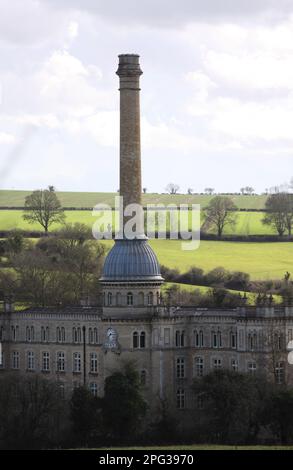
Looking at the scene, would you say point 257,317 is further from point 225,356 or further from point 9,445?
point 9,445

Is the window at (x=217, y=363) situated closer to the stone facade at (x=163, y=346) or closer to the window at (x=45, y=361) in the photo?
the stone facade at (x=163, y=346)

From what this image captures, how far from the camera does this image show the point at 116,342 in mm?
146500

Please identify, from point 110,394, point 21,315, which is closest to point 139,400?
point 110,394

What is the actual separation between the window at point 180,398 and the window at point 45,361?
11364 mm

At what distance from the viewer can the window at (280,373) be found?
14288 cm

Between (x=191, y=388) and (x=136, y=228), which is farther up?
(x=136, y=228)

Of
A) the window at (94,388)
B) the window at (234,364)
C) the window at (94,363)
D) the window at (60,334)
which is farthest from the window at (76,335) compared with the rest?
the window at (234,364)

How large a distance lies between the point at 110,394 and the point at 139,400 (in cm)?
189

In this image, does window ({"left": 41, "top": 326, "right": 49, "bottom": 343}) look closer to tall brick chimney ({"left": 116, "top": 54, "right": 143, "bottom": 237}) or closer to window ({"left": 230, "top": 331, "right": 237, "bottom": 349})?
tall brick chimney ({"left": 116, "top": 54, "right": 143, "bottom": 237})

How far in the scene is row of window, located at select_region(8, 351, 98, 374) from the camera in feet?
495

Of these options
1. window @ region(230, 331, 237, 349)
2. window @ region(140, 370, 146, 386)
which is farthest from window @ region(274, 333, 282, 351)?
window @ region(140, 370, 146, 386)
